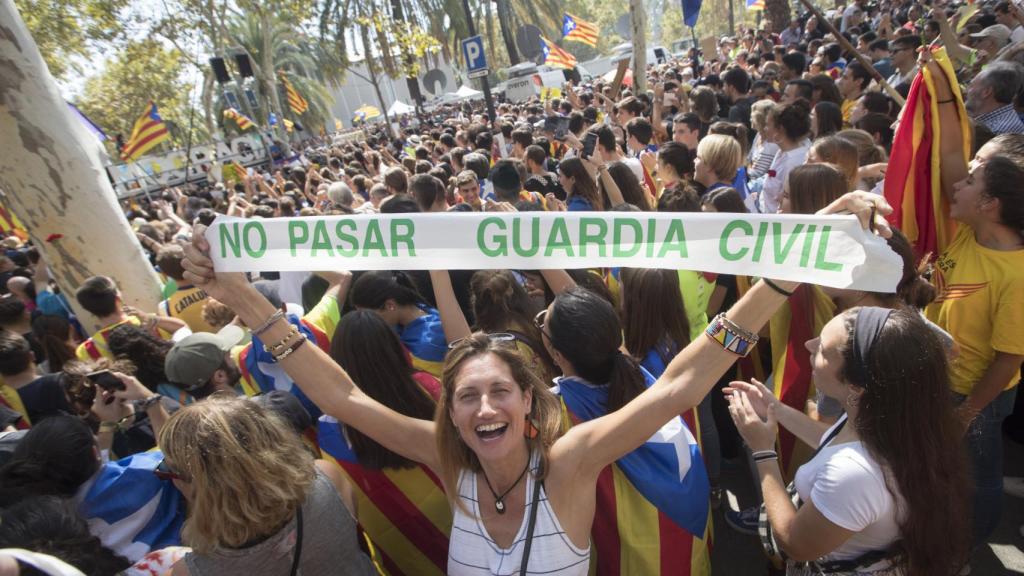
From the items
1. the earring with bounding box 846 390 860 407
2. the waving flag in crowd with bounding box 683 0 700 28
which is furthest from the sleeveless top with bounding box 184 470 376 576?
the waving flag in crowd with bounding box 683 0 700 28

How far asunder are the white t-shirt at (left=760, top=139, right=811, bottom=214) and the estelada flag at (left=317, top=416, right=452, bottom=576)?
10.8 ft

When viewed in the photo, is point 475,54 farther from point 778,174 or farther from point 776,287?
point 776,287

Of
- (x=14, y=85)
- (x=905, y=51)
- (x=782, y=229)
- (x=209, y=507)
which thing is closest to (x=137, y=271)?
(x=14, y=85)

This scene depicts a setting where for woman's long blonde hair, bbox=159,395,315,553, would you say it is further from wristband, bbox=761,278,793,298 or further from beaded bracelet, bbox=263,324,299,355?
wristband, bbox=761,278,793,298

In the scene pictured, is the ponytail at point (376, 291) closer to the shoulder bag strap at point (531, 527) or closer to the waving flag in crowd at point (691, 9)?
the shoulder bag strap at point (531, 527)

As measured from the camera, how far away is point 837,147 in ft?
10.5

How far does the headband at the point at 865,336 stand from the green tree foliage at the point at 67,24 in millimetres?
12177

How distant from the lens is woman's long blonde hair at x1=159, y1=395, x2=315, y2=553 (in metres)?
1.54

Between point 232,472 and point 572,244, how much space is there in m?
1.19

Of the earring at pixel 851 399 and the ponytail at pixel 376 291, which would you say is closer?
the earring at pixel 851 399

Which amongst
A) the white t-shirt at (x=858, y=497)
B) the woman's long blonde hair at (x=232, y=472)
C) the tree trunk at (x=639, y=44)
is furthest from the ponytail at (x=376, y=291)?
the tree trunk at (x=639, y=44)

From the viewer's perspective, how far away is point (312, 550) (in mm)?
1676

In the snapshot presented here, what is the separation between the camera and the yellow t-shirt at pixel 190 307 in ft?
13.3

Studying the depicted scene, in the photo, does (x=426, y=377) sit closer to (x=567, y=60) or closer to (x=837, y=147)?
(x=837, y=147)
